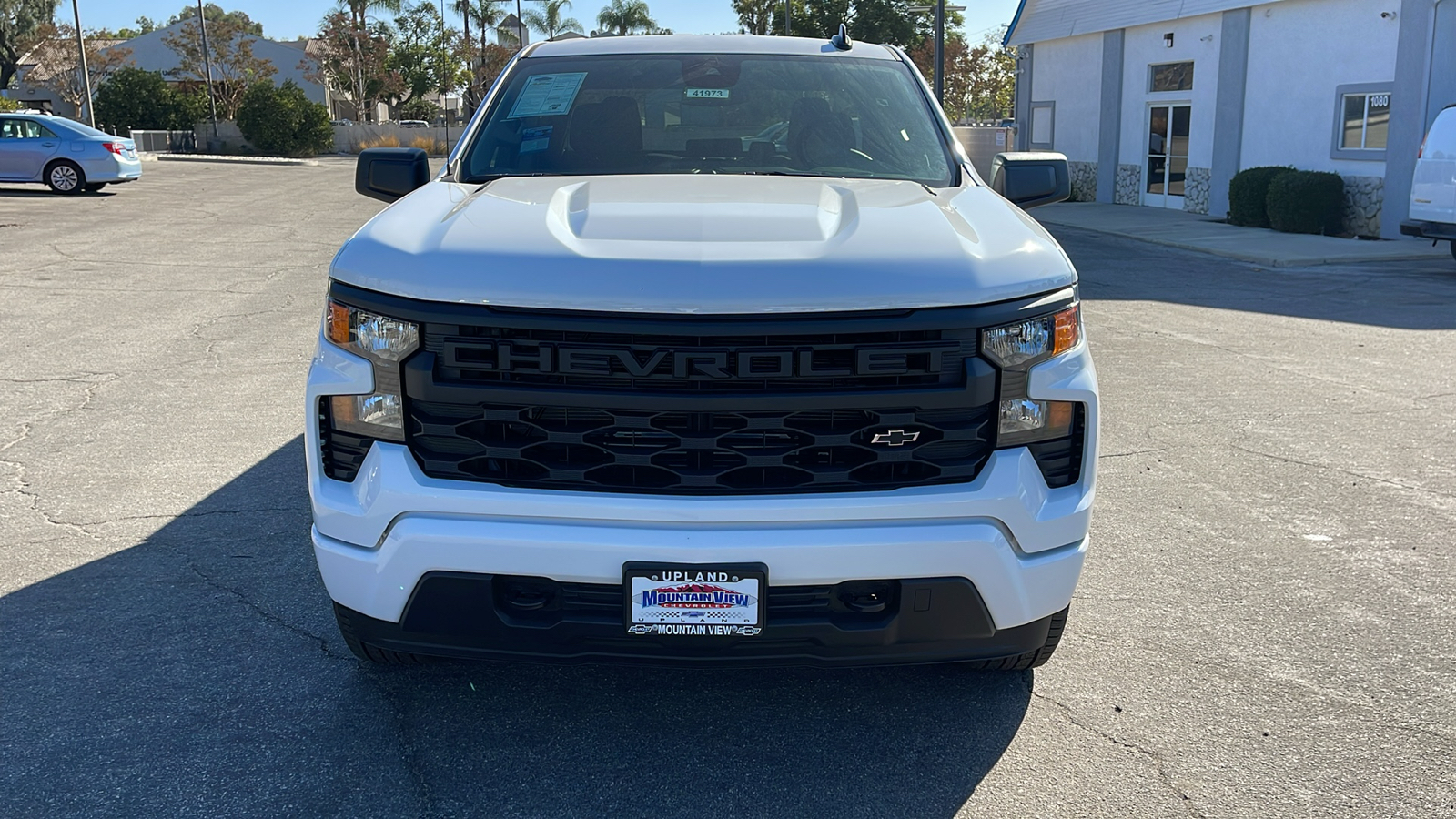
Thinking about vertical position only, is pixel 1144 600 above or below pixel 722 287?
below

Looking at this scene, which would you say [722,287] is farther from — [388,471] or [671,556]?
[388,471]

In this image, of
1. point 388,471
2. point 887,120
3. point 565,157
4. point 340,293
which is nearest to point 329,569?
point 388,471

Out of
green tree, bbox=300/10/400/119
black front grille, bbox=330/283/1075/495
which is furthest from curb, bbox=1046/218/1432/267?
green tree, bbox=300/10/400/119

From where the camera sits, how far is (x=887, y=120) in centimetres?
451

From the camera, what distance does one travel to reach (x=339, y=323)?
Answer: 3.05 m

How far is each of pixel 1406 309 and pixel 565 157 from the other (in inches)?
406

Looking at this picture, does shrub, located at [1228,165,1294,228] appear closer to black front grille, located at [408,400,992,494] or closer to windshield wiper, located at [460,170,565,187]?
windshield wiper, located at [460,170,565,187]

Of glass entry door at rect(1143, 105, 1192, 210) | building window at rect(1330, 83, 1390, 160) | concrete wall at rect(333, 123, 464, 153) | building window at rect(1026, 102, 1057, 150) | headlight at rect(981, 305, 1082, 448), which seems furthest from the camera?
concrete wall at rect(333, 123, 464, 153)

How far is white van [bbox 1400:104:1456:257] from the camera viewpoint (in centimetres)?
1417

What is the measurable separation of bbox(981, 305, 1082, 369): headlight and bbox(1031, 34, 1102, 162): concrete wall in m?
26.8

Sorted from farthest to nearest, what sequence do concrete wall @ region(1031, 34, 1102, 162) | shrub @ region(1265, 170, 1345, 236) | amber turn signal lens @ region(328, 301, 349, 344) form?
1. concrete wall @ region(1031, 34, 1102, 162)
2. shrub @ region(1265, 170, 1345, 236)
3. amber turn signal lens @ region(328, 301, 349, 344)

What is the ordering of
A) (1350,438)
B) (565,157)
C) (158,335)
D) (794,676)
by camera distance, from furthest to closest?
→ 1. (158,335)
2. (1350,438)
3. (565,157)
4. (794,676)

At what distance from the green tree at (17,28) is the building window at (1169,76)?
Result: 6269 cm

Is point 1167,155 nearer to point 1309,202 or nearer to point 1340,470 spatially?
point 1309,202
